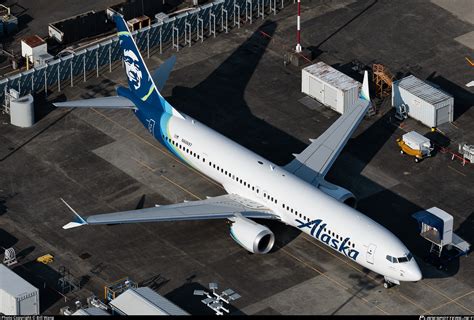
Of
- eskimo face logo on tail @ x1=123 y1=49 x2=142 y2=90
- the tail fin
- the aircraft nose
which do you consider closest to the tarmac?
the aircraft nose

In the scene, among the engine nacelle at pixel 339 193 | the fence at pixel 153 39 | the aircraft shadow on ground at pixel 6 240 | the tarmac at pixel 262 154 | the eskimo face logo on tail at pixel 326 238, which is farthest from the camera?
the fence at pixel 153 39

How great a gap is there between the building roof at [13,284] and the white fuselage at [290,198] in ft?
74.8

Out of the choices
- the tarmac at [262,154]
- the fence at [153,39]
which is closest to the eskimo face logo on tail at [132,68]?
the tarmac at [262,154]

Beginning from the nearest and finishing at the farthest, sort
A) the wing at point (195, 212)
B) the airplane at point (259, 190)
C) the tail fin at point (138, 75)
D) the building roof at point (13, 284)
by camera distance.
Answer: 1. the building roof at point (13, 284)
2. the airplane at point (259, 190)
3. the wing at point (195, 212)
4. the tail fin at point (138, 75)

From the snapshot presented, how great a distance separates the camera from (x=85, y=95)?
150m

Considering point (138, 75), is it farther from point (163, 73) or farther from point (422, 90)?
point (422, 90)

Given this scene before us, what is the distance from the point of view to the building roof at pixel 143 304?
114 metres

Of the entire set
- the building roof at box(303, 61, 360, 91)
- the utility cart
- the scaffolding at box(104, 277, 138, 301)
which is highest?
the building roof at box(303, 61, 360, 91)

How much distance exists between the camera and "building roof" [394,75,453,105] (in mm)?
144500

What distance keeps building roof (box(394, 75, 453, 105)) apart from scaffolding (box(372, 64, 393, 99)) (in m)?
2.60

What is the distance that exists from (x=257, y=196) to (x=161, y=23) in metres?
36.8

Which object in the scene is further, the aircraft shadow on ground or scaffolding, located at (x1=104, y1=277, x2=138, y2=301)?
the aircraft shadow on ground

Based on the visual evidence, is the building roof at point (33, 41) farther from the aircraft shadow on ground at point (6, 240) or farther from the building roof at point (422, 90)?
the building roof at point (422, 90)

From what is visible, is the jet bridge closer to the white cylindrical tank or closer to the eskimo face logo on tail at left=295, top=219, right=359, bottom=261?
the eskimo face logo on tail at left=295, top=219, right=359, bottom=261
